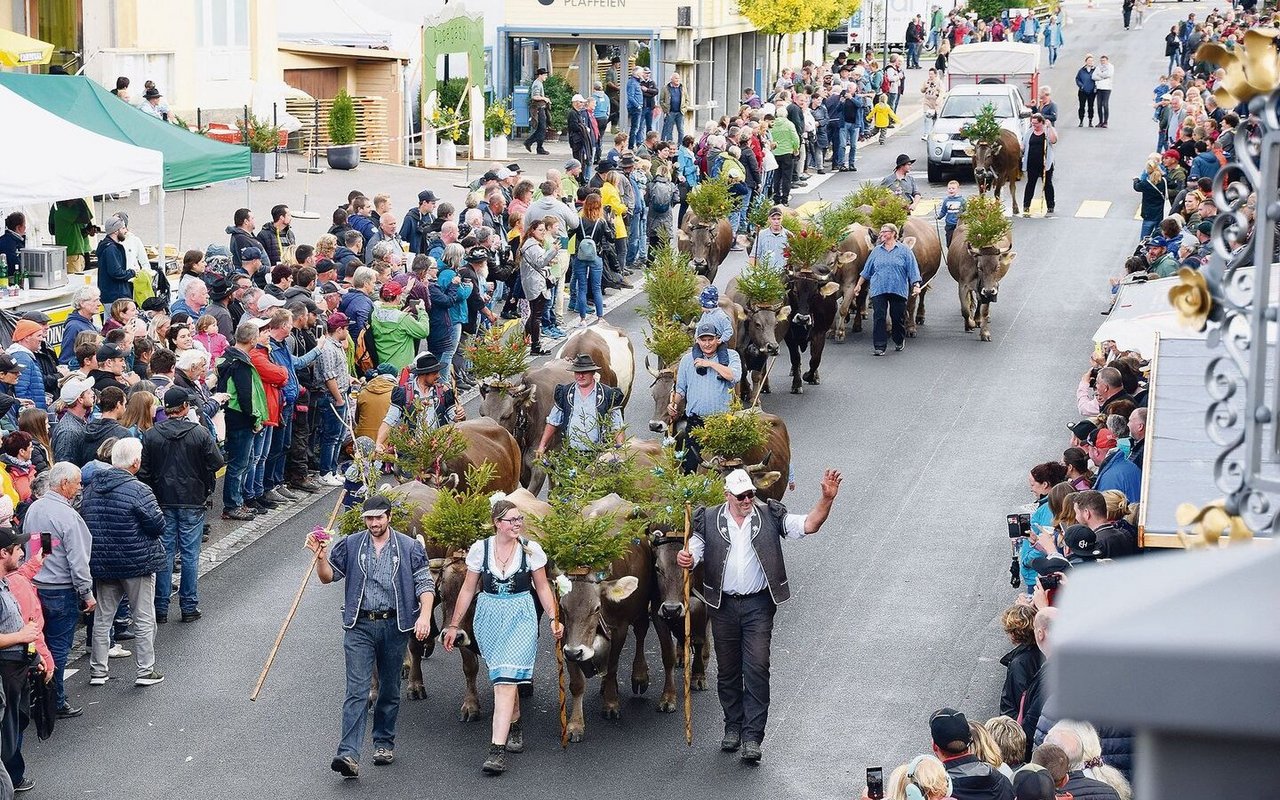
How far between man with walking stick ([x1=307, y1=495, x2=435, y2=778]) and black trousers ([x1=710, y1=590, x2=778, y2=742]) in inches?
74.4

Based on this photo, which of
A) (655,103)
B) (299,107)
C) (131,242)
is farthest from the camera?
(655,103)

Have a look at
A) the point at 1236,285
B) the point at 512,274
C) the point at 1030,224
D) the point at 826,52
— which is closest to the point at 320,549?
the point at 1236,285

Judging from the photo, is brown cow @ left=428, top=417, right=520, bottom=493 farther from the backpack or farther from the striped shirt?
the backpack

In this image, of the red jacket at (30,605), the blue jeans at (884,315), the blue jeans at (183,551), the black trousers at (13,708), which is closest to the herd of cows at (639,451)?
the blue jeans at (884,315)

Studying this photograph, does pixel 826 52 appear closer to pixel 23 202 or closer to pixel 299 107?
pixel 299 107

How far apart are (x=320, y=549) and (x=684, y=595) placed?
2397 millimetres

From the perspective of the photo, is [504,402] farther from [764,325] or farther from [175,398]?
[764,325]

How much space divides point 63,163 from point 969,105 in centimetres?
2204

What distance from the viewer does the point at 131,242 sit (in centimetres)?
1898

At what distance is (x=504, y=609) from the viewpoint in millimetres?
11023

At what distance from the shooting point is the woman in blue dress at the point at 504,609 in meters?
11.0

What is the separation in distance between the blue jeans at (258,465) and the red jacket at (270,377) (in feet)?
0.71

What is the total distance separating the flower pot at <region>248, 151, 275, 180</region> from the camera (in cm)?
3253

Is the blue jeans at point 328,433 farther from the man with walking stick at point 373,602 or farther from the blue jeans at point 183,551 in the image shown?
the man with walking stick at point 373,602
